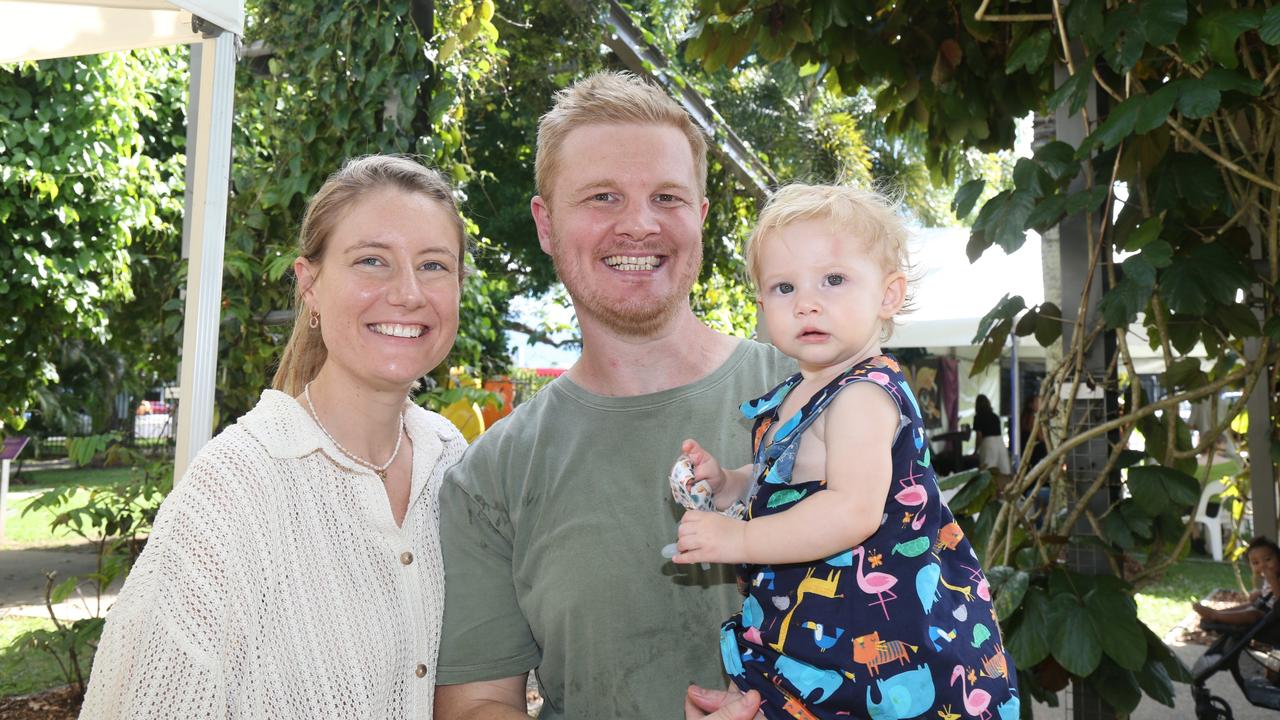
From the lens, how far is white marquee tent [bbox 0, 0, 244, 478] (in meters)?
2.77

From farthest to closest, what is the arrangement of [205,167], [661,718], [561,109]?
[205,167], [561,109], [661,718]

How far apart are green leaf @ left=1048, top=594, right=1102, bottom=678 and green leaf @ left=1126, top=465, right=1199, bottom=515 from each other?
36 centimetres

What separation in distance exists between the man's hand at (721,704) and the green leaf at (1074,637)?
1061 mm

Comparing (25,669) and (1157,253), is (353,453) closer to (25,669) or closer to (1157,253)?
(1157,253)

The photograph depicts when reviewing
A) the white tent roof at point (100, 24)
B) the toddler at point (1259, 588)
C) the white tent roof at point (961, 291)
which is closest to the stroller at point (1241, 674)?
the toddler at point (1259, 588)

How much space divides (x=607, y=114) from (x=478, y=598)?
3.40 ft

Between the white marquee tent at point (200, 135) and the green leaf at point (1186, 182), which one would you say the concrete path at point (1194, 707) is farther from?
the white marquee tent at point (200, 135)

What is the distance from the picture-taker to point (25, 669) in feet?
20.0

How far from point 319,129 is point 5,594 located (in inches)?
241

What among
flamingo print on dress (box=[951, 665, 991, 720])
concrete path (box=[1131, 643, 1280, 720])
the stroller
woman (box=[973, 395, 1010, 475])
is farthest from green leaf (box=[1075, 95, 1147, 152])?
woman (box=[973, 395, 1010, 475])

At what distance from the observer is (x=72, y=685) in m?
4.95

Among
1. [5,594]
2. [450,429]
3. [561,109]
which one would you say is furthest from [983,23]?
[5,594]

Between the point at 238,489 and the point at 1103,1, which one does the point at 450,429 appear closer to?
the point at 238,489

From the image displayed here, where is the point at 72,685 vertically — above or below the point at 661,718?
below
